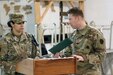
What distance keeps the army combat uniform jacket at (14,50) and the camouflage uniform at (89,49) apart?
55cm

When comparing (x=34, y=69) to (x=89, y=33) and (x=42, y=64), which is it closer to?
(x=42, y=64)

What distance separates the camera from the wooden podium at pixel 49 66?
2.51 meters

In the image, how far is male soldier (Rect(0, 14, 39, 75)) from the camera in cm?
331

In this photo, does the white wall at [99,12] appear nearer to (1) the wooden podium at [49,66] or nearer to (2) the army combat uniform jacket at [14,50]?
(2) the army combat uniform jacket at [14,50]

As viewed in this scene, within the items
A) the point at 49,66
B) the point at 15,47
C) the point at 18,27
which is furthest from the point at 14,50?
the point at 49,66

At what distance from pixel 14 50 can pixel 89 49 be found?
878mm

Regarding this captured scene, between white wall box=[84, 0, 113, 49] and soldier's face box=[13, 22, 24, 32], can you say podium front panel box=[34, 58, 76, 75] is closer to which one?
soldier's face box=[13, 22, 24, 32]

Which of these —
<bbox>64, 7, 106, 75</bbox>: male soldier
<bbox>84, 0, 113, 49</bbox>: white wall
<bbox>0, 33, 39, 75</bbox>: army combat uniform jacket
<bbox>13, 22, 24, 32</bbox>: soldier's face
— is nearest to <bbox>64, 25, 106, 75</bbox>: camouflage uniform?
<bbox>64, 7, 106, 75</bbox>: male soldier

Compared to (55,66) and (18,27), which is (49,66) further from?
(18,27)

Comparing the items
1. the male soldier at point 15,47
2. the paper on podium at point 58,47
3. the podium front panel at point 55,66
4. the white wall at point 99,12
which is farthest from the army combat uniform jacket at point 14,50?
the white wall at point 99,12

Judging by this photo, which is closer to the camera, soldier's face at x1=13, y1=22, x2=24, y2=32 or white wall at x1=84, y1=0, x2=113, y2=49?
soldier's face at x1=13, y1=22, x2=24, y2=32

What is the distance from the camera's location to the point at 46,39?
5.04 meters

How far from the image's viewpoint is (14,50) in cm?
340

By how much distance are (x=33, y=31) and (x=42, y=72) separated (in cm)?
234
